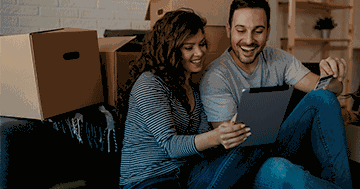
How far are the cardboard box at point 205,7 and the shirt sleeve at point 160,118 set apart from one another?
491 mm

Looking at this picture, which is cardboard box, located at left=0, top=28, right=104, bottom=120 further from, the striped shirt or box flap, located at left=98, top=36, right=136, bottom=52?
the striped shirt

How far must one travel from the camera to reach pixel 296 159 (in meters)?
1.00

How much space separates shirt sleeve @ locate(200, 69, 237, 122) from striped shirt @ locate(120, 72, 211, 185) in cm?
12

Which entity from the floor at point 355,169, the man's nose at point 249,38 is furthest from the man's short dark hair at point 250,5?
the floor at point 355,169

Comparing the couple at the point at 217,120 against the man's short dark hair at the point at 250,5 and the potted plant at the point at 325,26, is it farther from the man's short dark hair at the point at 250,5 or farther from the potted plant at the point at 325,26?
the potted plant at the point at 325,26

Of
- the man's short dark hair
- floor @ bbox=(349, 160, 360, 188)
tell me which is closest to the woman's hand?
the man's short dark hair

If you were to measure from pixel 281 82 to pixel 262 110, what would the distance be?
45 centimetres

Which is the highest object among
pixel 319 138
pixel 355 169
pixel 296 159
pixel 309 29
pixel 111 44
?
pixel 309 29

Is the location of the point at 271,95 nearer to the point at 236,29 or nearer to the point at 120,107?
the point at 236,29

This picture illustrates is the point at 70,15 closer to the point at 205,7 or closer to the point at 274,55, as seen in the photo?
the point at 205,7

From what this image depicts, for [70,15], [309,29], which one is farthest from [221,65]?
[309,29]

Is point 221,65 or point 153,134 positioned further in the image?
point 221,65

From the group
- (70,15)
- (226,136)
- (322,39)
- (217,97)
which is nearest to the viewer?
(226,136)

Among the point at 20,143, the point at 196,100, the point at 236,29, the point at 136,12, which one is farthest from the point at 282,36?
the point at 20,143
